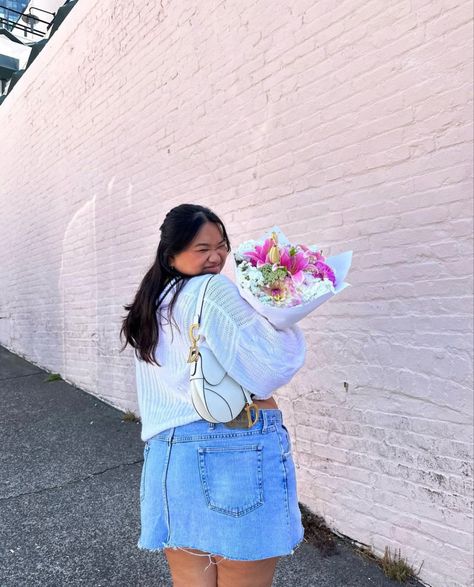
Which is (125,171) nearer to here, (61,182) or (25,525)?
(61,182)

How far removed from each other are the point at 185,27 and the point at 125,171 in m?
1.51

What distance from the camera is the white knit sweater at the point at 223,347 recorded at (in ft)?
4.53

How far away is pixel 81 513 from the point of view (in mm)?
3191

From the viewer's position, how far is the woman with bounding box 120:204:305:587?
4.50ft

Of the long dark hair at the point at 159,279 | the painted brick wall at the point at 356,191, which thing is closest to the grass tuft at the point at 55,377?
the painted brick wall at the point at 356,191

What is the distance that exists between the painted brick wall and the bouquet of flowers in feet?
3.64

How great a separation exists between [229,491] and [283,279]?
1.94ft

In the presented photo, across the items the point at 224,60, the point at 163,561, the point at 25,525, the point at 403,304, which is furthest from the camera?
the point at 224,60

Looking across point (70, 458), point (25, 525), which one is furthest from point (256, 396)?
point (70, 458)

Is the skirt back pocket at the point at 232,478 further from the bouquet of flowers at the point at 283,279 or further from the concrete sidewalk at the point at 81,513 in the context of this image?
the concrete sidewalk at the point at 81,513

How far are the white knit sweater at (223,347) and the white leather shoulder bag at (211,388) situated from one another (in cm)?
2

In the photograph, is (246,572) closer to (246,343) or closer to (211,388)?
(211,388)

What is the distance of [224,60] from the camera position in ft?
11.7

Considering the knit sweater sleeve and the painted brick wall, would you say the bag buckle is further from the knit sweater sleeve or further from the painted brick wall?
the painted brick wall
